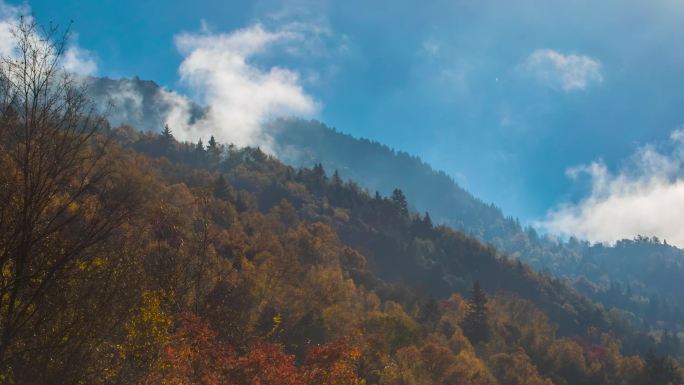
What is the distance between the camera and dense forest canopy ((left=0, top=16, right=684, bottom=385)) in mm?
10875

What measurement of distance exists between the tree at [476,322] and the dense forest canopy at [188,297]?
331 millimetres

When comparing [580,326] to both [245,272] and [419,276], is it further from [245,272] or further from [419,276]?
[245,272]

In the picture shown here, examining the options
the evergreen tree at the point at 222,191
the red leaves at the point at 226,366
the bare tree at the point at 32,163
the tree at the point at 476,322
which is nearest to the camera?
the bare tree at the point at 32,163

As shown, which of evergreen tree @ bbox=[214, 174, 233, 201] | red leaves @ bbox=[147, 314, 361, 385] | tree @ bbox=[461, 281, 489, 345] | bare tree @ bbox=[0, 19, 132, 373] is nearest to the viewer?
bare tree @ bbox=[0, 19, 132, 373]

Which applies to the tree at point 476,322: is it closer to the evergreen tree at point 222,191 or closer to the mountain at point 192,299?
the mountain at point 192,299

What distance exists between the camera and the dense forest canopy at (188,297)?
35.7ft

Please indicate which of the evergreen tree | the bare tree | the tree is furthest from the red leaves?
the evergreen tree

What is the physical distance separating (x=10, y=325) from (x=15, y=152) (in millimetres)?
3796

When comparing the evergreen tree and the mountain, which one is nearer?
the mountain

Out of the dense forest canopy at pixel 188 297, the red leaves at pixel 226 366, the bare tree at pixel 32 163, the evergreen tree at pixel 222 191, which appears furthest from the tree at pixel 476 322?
the bare tree at pixel 32 163

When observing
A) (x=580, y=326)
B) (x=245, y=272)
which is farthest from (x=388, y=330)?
(x=580, y=326)

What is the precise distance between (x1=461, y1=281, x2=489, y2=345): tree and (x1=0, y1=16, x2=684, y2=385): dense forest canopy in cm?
33

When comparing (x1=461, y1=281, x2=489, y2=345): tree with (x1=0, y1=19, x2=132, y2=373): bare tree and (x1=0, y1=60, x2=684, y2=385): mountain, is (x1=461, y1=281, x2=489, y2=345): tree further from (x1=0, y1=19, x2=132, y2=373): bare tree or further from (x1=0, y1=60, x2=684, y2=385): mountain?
(x1=0, y1=19, x2=132, y2=373): bare tree

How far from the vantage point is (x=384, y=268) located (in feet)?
636
